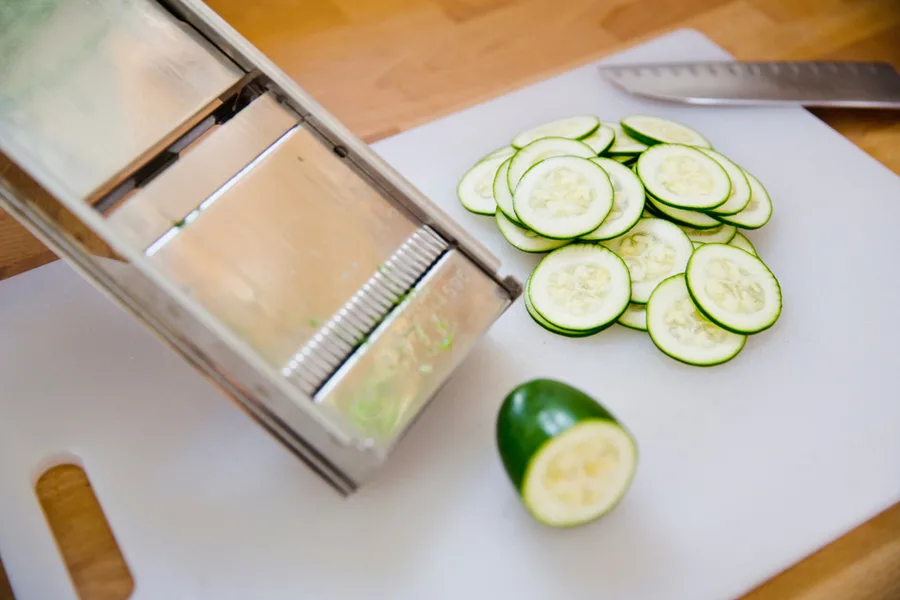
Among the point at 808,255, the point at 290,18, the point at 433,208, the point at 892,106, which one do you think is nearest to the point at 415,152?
the point at 433,208

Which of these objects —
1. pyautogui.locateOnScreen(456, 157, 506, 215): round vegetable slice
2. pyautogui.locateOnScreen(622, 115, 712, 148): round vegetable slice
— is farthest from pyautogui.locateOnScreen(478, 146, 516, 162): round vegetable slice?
pyautogui.locateOnScreen(622, 115, 712, 148): round vegetable slice

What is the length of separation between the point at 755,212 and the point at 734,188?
8cm

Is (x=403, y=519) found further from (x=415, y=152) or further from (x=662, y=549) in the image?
(x=415, y=152)

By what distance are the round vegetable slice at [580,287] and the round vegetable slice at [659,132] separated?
42 centimetres

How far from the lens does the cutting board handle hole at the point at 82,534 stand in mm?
1312

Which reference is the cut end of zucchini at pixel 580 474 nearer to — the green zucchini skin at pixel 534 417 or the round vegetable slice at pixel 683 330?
the green zucchini skin at pixel 534 417

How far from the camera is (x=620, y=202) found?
165 cm

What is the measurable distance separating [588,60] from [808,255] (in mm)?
898

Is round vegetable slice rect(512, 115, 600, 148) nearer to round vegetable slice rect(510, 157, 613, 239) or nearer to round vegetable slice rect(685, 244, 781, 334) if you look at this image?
round vegetable slice rect(510, 157, 613, 239)

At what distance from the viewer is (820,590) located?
1.31 metres

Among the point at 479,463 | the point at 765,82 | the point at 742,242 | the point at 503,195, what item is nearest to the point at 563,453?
the point at 479,463

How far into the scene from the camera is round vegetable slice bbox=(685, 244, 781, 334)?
1.50m

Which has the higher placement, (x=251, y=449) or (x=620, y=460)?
(x=251, y=449)

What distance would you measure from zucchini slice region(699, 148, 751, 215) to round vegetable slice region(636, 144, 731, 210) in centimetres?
2
